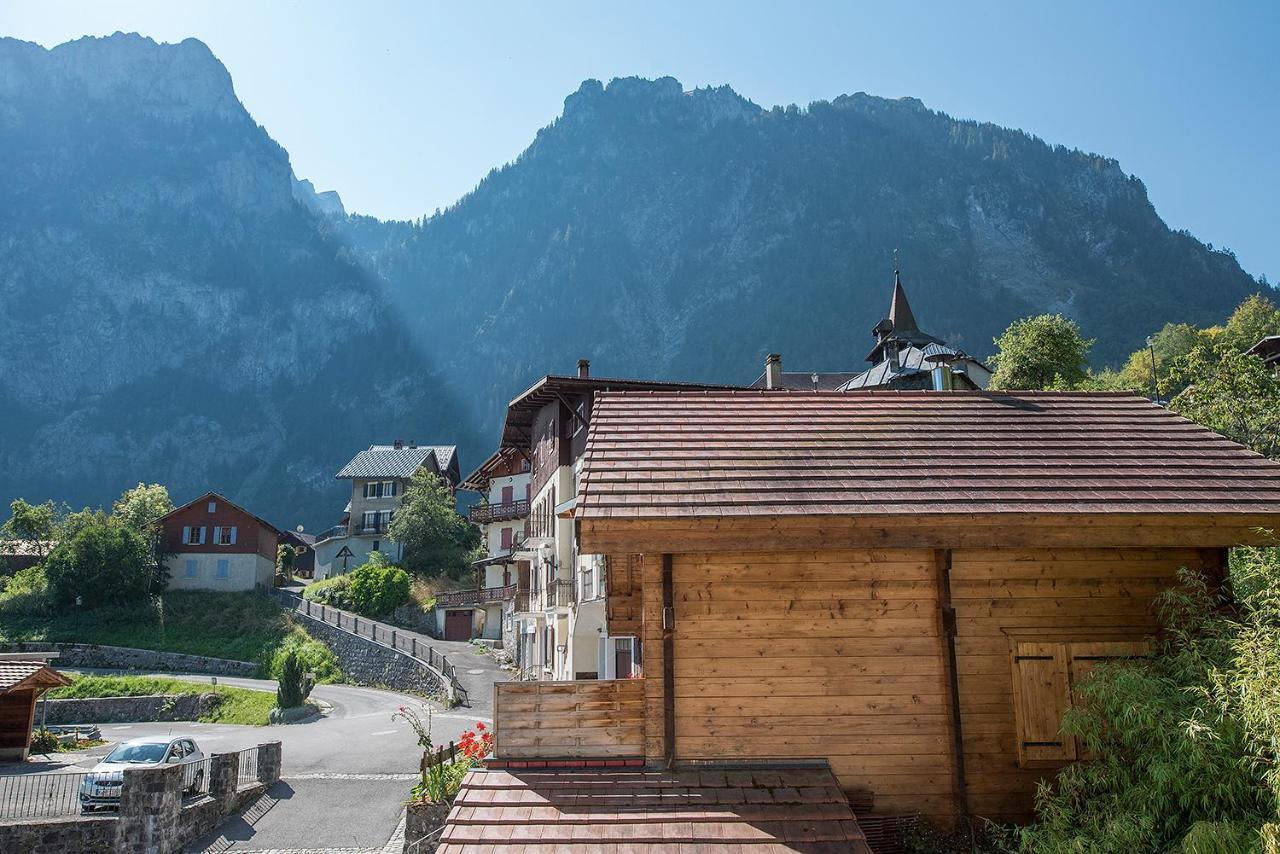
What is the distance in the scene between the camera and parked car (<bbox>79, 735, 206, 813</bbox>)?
54.1 ft

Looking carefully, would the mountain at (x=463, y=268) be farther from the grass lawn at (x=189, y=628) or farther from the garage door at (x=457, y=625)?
the garage door at (x=457, y=625)

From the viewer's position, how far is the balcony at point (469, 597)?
4562cm

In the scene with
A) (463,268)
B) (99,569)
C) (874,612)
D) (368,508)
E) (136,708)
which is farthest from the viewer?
(463,268)

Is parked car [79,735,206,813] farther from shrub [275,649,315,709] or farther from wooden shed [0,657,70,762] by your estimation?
shrub [275,649,315,709]

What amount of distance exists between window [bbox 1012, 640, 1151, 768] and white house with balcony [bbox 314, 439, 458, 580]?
193ft

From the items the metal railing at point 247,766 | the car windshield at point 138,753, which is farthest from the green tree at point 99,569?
the metal railing at point 247,766

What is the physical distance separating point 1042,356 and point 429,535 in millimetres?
40396

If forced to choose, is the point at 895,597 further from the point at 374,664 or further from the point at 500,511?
the point at 500,511

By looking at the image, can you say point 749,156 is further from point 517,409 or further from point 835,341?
point 517,409

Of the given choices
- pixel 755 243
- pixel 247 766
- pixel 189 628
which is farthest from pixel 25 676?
pixel 755 243

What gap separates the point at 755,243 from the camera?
16650 cm

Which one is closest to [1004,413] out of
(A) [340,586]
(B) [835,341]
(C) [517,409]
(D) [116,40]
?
(C) [517,409]

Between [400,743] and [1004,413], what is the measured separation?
1950cm

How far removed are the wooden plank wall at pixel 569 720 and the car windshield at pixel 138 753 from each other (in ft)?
41.9
